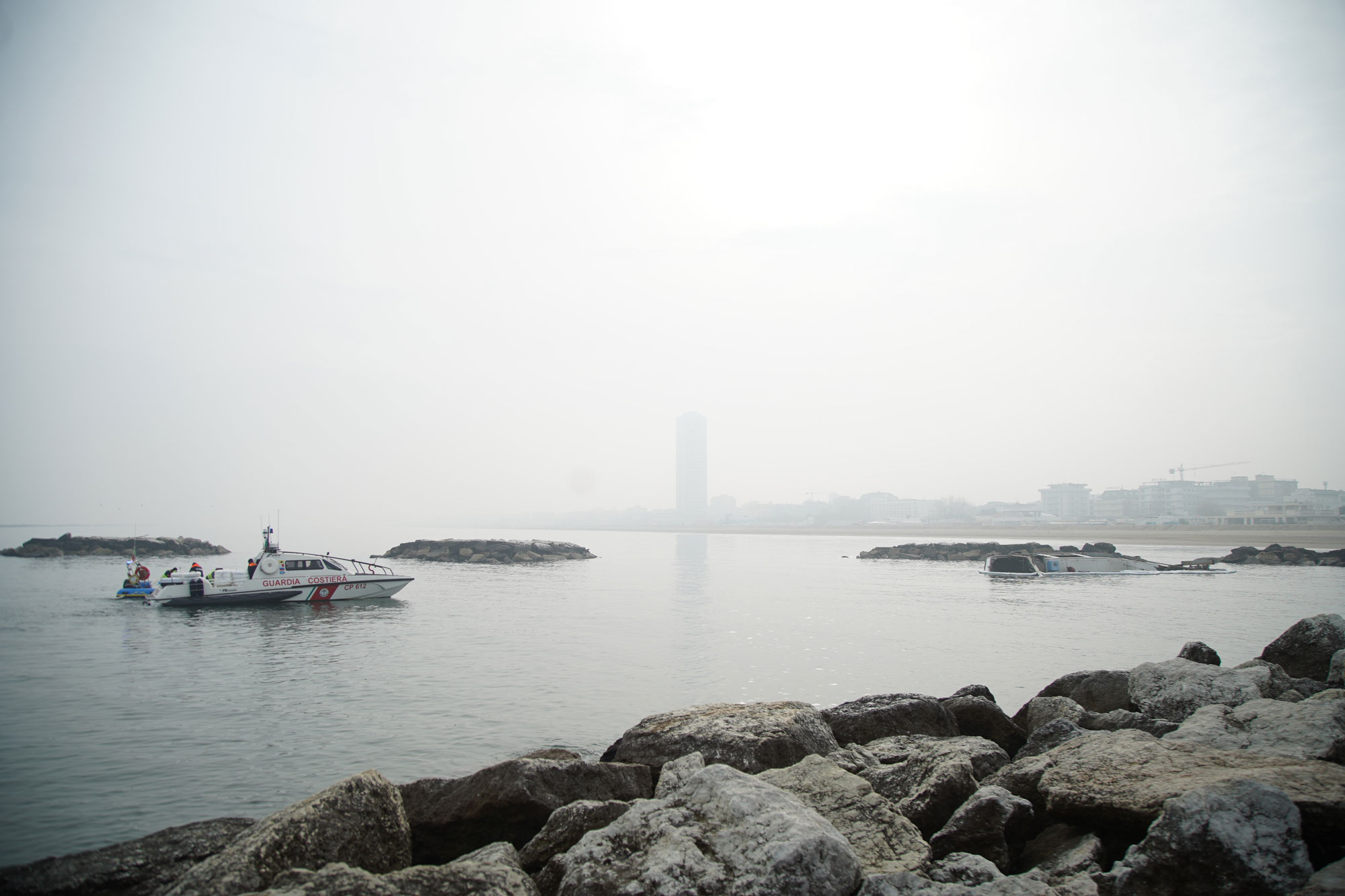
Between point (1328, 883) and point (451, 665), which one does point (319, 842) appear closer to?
point (1328, 883)

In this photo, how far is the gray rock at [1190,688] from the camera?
29.1ft

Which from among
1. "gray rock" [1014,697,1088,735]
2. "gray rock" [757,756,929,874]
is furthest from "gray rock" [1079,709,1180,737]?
"gray rock" [757,756,929,874]

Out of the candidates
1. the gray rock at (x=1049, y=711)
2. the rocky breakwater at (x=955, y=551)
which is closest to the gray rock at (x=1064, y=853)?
the gray rock at (x=1049, y=711)

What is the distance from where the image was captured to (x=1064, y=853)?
5.14 metres

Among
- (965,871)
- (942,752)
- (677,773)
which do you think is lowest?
(942,752)

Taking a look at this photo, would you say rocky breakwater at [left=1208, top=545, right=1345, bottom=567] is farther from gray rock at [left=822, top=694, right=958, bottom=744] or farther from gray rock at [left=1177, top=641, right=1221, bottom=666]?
gray rock at [left=822, top=694, right=958, bottom=744]

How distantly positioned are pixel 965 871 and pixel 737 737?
311 centimetres

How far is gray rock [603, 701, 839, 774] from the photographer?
7312 mm

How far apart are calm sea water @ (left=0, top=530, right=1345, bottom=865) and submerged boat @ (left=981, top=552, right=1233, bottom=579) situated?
7.05 m

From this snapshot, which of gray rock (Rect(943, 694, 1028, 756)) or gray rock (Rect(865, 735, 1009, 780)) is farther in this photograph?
gray rock (Rect(943, 694, 1028, 756))

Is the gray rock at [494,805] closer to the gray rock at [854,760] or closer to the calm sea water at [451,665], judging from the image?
the gray rock at [854,760]

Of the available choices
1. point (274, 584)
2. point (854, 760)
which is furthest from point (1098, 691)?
point (274, 584)

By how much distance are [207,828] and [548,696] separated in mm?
7919

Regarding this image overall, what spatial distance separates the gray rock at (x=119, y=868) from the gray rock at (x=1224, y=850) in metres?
6.43
